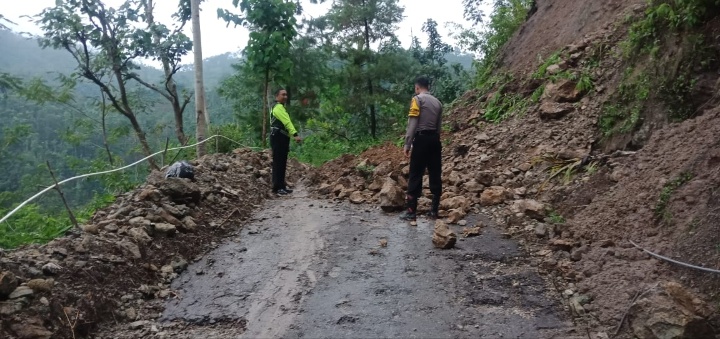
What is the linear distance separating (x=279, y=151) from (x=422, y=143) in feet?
9.83

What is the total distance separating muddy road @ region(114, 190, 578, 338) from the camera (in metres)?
3.50

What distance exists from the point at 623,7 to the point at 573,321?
332 inches

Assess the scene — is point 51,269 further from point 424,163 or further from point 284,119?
point 284,119

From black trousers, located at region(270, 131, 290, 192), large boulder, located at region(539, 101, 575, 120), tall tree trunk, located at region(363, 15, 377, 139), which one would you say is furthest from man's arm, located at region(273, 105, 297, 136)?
tall tree trunk, located at region(363, 15, 377, 139)

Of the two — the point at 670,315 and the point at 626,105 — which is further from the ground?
the point at 626,105

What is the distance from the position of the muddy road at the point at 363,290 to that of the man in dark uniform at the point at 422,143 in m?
0.48

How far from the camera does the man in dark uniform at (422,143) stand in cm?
616

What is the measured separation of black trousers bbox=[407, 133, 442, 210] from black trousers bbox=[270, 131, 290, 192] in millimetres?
2802

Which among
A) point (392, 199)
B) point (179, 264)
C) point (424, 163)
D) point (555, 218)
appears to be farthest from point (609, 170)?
point (179, 264)

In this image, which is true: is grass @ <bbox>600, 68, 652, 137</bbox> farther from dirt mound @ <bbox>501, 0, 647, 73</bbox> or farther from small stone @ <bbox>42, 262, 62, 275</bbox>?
small stone @ <bbox>42, 262, 62, 275</bbox>

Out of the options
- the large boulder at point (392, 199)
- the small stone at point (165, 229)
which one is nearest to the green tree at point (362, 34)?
the large boulder at point (392, 199)

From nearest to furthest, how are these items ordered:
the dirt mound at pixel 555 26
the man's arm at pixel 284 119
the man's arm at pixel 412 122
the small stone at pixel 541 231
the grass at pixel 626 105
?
the small stone at pixel 541 231, the grass at pixel 626 105, the man's arm at pixel 412 122, the man's arm at pixel 284 119, the dirt mound at pixel 555 26

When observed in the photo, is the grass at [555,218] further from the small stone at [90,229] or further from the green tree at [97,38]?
the green tree at [97,38]

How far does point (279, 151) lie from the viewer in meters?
8.38
